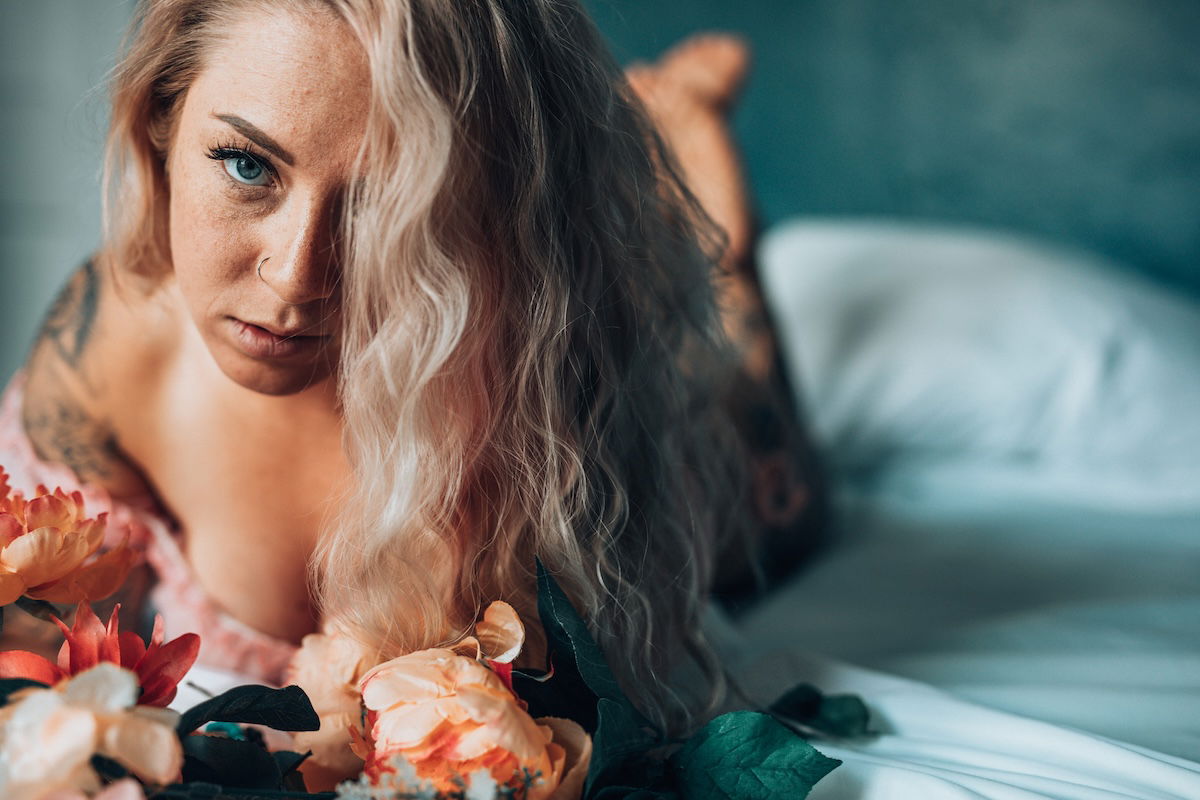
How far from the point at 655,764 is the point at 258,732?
21cm

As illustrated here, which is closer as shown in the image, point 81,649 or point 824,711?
point 81,649

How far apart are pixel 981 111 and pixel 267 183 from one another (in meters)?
1.61

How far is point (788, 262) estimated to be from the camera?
5.25 feet

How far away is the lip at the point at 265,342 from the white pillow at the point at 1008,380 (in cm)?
87

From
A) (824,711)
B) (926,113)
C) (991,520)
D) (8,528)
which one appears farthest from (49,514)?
(926,113)

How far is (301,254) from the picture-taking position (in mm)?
497

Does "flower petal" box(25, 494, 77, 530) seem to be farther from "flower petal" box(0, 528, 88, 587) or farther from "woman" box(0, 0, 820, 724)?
"woman" box(0, 0, 820, 724)

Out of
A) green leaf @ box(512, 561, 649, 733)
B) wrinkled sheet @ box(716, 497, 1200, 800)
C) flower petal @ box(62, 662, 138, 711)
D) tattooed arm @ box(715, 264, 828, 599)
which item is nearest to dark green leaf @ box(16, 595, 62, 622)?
flower petal @ box(62, 662, 138, 711)

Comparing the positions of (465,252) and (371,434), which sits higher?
(465,252)

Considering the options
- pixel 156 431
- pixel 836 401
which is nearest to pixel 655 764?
pixel 156 431

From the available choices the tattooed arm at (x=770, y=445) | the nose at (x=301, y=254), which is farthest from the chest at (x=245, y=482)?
the tattooed arm at (x=770, y=445)

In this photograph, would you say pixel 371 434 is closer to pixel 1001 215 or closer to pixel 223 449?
pixel 223 449

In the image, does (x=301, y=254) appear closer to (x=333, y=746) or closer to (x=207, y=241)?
(x=207, y=241)

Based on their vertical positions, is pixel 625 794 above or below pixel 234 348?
below
